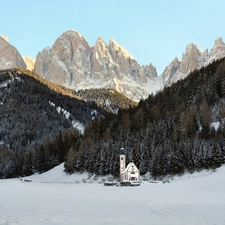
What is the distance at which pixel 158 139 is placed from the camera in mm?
88188

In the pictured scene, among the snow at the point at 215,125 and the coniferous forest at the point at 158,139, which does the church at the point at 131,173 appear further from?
the snow at the point at 215,125

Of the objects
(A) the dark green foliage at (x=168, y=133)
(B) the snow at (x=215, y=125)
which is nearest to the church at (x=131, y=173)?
(A) the dark green foliage at (x=168, y=133)

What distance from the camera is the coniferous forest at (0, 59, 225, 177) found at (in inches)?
2884

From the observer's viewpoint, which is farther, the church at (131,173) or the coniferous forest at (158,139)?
the coniferous forest at (158,139)

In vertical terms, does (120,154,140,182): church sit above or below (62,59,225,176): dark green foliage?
below

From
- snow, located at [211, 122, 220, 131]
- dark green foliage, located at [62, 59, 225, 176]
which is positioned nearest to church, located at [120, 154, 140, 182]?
dark green foliage, located at [62, 59, 225, 176]

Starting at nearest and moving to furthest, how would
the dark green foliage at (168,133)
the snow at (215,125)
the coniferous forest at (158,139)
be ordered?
1. the dark green foliage at (168,133)
2. the coniferous forest at (158,139)
3. the snow at (215,125)

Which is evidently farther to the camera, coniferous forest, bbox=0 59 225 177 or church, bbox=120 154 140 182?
coniferous forest, bbox=0 59 225 177

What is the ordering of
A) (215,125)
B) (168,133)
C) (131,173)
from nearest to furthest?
(131,173), (215,125), (168,133)

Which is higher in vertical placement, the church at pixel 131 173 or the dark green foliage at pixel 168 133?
A: the dark green foliage at pixel 168 133

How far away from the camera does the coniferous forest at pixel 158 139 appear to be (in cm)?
7325

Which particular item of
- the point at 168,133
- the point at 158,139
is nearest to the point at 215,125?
the point at 168,133

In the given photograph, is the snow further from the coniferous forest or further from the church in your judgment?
the church

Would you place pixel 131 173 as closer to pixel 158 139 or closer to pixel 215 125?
pixel 158 139
